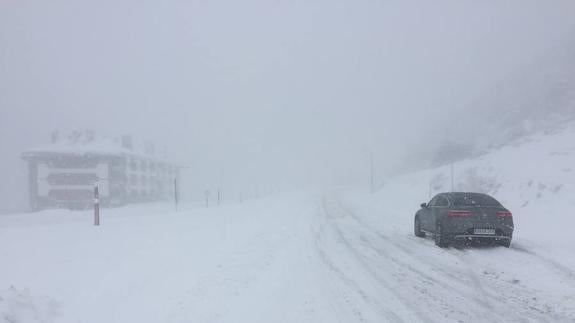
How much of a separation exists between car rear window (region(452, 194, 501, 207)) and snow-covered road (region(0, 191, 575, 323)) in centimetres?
148

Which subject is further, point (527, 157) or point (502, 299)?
point (527, 157)

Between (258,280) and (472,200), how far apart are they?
25.6ft

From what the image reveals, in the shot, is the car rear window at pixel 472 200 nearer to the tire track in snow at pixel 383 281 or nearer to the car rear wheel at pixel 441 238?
the car rear wheel at pixel 441 238

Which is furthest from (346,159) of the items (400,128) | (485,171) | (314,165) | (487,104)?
(485,171)

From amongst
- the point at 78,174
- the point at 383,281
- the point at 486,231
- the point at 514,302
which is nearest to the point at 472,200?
the point at 486,231

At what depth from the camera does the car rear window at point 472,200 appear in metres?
11.7

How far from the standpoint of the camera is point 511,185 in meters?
21.7

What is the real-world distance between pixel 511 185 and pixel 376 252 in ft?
48.9

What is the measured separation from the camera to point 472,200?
476 inches

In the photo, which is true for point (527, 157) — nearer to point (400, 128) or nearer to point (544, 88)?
point (544, 88)

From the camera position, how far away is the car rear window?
11736mm

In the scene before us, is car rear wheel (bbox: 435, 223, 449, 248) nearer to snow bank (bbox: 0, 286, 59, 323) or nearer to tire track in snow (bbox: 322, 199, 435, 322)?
tire track in snow (bbox: 322, 199, 435, 322)

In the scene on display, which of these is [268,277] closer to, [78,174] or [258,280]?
[258,280]

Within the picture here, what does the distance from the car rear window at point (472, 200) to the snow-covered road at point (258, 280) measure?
1.48 metres
